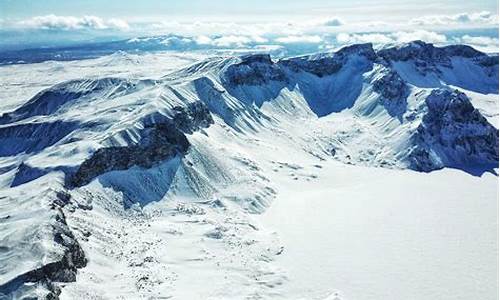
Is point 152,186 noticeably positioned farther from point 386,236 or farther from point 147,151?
point 386,236

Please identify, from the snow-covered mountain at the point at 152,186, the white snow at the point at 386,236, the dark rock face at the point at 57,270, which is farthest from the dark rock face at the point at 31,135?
the dark rock face at the point at 57,270

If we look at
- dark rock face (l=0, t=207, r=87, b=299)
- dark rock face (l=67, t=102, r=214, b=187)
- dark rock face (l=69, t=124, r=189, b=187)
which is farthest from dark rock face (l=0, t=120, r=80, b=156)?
dark rock face (l=0, t=207, r=87, b=299)

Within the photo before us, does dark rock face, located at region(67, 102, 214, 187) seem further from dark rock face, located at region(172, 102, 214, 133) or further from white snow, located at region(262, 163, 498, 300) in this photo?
white snow, located at region(262, 163, 498, 300)

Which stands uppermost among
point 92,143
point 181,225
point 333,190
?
point 92,143

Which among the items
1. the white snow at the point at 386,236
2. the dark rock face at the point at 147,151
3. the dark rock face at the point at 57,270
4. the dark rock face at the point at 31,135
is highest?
the dark rock face at the point at 57,270

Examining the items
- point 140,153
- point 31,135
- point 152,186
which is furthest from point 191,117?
point 31,135

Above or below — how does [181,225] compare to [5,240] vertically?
below

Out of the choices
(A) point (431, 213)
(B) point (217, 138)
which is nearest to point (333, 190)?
(A) point (431, 213)

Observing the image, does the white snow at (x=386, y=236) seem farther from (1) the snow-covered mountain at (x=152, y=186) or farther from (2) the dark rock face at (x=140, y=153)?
(2) the dark rock face at (x=140, y=153)

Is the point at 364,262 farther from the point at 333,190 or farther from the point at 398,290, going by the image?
the point at 333,190
